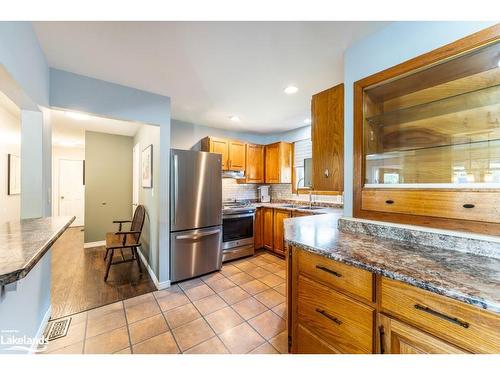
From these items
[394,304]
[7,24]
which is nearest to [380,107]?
[394,304]

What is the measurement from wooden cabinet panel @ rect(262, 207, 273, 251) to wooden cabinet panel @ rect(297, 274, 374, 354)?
2445 mm

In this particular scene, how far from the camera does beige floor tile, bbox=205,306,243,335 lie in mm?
1845

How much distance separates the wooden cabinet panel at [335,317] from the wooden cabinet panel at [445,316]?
0.16 metres

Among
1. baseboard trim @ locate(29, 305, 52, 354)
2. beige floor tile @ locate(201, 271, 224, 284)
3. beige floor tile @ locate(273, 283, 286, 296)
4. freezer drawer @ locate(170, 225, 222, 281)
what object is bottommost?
beige floor tile @ locate(201, 271, 224, 284)

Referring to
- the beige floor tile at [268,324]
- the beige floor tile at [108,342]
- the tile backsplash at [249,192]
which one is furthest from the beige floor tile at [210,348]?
the tile backsplash at [249,192]

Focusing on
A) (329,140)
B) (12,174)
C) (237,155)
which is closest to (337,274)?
(329,140)

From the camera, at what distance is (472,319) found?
71cm

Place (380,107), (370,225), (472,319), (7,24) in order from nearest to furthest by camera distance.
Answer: (472,319), (7,24), (370,225), (380,107)

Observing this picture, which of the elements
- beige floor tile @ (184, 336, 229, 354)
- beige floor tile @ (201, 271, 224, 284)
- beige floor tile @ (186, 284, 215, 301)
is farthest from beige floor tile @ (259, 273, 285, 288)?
beige floor tile @ (184, 336, 229, 354)

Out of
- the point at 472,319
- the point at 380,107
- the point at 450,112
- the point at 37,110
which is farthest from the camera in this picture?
the point at 37,110

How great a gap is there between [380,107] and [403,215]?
83 cm

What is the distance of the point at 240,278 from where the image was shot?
282cm

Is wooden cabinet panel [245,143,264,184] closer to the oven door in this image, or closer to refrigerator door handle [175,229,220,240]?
the oven door
